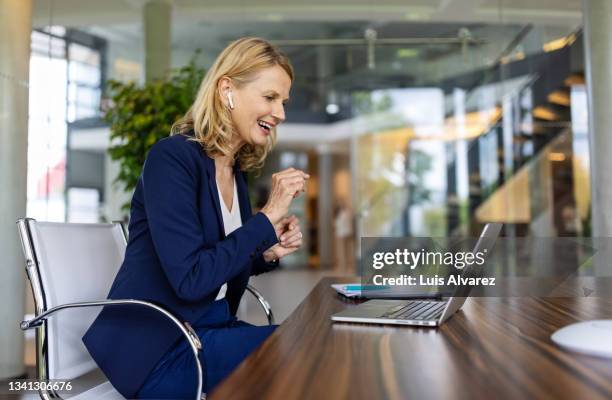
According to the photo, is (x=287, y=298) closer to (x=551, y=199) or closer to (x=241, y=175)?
(x=551, y=199)

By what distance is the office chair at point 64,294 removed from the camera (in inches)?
52.8

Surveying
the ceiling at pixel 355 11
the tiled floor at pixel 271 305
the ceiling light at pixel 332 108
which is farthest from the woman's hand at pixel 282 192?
the ceiling light at pixel 332 108

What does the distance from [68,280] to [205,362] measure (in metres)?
0.51

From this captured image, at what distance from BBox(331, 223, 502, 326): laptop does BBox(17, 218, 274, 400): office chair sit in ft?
1.22

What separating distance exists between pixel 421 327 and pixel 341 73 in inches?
298

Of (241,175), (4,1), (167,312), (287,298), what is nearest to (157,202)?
(167,312)

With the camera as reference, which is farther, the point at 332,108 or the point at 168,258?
the point at 332,108

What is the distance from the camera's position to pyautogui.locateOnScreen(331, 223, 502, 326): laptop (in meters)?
1.08

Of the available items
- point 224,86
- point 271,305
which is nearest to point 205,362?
point 224,86

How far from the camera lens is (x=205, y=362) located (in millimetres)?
1220

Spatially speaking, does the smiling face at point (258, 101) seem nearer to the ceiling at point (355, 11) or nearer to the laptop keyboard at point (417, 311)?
the laptop keyboard at point (417, 311)

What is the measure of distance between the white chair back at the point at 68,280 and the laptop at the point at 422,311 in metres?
0.74

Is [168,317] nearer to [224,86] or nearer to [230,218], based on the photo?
[230,218]

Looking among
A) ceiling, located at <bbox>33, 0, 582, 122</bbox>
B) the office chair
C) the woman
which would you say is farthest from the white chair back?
ceiling, located at <bbox>33, 0, 582, 122</bbox>
